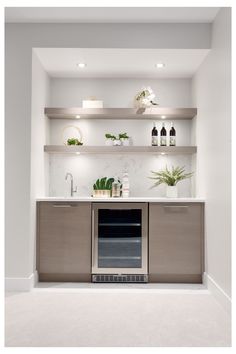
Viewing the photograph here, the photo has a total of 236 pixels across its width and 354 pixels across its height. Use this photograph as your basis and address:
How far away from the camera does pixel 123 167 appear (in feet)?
15.5

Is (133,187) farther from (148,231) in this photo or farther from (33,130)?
(33,130)

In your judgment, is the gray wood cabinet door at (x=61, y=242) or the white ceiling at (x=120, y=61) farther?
the gray wood cabinet door at (x=61, y=242)

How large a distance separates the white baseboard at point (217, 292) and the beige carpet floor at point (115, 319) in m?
0.06

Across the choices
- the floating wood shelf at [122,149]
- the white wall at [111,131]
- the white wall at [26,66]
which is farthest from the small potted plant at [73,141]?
the white wall at [26,66]

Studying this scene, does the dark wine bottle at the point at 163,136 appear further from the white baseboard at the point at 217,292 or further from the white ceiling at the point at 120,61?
the white baseboard at the point at 217,292

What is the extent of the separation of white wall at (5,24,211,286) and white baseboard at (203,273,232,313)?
182 centimetres

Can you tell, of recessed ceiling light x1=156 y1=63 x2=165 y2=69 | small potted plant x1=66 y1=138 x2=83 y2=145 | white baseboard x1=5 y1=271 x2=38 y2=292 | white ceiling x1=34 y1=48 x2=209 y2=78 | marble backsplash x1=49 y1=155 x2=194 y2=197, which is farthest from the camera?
marble backsplash x1=49 y1=155 x2=194 y2=197

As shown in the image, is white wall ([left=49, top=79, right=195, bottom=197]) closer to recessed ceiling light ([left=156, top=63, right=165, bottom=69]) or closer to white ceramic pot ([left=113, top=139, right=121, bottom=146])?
white ceramic pot ([left=113, top=139, right=121, bottom=146])

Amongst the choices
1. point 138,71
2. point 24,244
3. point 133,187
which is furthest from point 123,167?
point 24,244

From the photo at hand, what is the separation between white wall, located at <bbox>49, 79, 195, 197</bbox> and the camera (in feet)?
15.5

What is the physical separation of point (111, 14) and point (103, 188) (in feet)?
6.29

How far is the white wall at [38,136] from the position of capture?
3.88m

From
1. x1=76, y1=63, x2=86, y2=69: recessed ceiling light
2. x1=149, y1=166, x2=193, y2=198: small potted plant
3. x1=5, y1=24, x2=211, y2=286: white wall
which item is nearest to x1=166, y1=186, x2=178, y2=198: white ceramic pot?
x1=149, y1=166, x2=193, y2=198: small potted plant

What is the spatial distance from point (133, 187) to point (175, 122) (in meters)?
0.99
